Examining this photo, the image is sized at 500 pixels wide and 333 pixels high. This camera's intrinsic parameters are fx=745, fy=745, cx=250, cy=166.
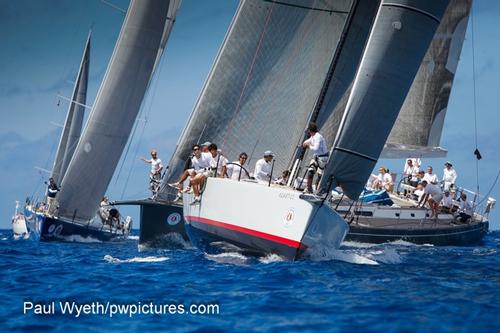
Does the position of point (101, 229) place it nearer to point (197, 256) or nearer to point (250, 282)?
point (197, 256)

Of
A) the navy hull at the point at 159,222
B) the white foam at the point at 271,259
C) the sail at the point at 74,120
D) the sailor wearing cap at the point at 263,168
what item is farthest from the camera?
the sail at the point at 74,120

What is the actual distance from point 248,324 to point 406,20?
7455 mm

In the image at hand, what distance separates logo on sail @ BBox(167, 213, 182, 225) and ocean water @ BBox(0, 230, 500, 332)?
4621 mm

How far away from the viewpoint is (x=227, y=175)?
50.3 ft

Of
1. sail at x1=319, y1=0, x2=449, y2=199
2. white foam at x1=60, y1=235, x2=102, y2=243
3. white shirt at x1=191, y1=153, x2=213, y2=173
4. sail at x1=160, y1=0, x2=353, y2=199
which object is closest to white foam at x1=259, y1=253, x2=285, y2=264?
sail at x1=319, y1=0, x2=449, y2=199

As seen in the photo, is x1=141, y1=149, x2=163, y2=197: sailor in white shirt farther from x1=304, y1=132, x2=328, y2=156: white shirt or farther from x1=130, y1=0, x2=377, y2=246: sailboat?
x1=304, y1=132, x2=328, y2=156: white shirt

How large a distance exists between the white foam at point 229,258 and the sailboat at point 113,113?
30.5 feet

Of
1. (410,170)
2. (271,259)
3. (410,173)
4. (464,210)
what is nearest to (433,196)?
(464,210)

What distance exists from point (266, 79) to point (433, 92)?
1090 centimetres

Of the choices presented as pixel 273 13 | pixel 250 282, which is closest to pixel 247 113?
pixel 273 13

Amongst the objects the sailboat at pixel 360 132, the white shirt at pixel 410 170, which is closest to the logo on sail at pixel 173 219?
the sailboat at pixel 360 132

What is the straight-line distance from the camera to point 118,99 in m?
22.2

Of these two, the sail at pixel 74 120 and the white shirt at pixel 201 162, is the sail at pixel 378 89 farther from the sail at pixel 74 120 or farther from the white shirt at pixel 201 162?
the sail at pixel 74 120

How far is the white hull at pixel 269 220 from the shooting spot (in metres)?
11.9
